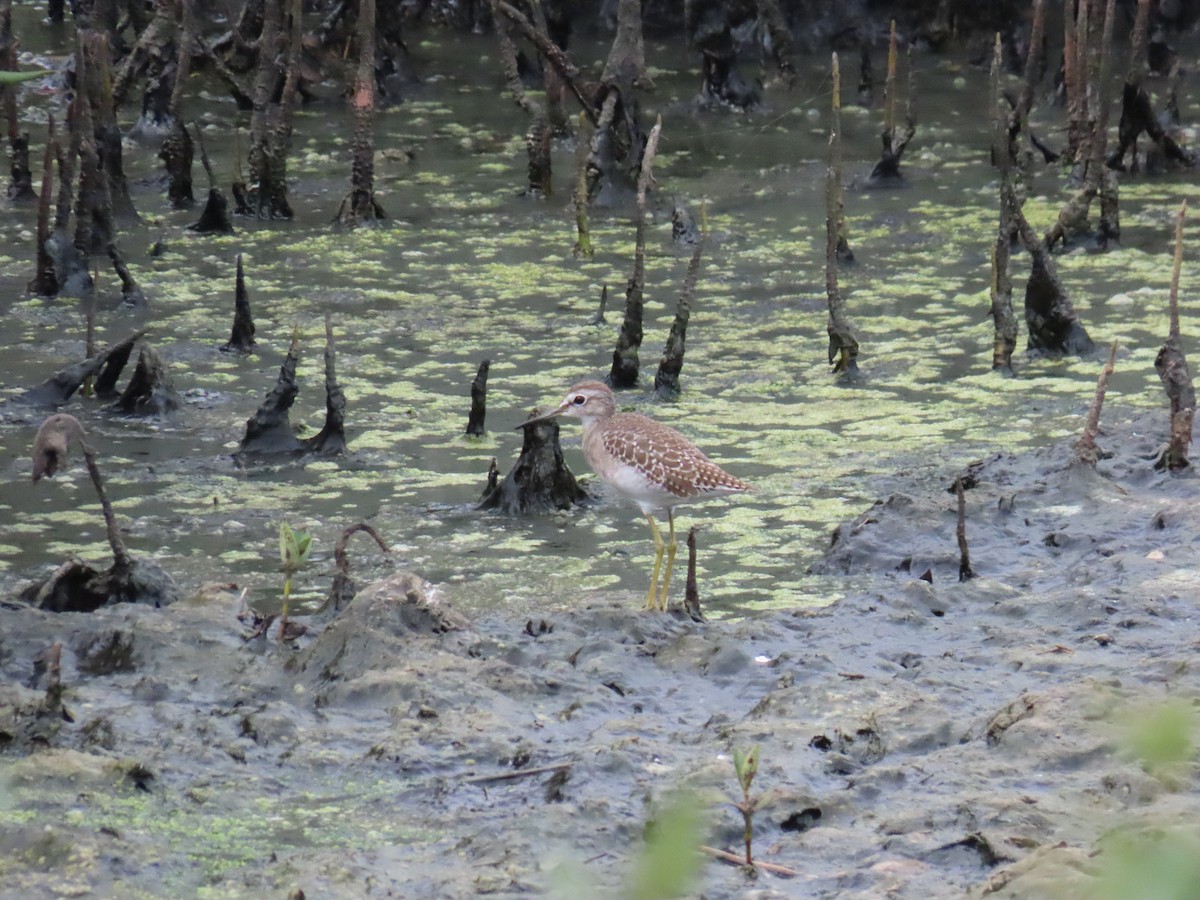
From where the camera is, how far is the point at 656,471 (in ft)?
16.8

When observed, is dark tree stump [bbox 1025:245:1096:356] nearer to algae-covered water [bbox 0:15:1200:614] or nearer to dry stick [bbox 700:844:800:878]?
algae-covered water [bbox 0:15:1200:614]

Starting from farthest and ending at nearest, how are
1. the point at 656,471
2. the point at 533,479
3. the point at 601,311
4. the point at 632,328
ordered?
the point at 601,311, the point at 632,328, the point at 533,479, the point at 656,471

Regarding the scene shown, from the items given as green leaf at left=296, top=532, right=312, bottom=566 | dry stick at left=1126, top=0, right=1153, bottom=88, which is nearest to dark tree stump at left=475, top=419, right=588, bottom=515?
green leaf at left=296, top=532, right=312, bottom=566

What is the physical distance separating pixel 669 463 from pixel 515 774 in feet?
5.37

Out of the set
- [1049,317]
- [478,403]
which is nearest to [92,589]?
[478,403]

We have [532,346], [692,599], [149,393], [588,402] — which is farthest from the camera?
[532,346]

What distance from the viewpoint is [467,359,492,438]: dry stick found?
675 centimetres

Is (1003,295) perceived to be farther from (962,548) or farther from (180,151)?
(180,151)

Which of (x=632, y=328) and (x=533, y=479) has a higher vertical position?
(x=632, y=328)

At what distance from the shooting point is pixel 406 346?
8.31m

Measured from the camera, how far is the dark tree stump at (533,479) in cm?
612

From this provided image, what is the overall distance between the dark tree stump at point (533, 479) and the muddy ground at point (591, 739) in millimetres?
877

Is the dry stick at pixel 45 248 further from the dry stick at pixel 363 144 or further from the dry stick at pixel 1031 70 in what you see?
the dry stick at pixel 1031 70

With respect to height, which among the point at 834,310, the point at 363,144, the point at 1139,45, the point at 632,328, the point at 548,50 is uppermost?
the point at 1139,45
